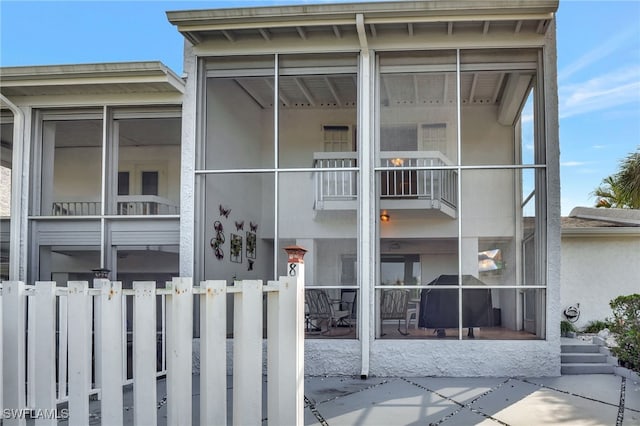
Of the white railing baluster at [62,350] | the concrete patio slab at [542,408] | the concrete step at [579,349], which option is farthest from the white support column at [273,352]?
the concrete step at [579,349]

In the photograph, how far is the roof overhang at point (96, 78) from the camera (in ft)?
25.3

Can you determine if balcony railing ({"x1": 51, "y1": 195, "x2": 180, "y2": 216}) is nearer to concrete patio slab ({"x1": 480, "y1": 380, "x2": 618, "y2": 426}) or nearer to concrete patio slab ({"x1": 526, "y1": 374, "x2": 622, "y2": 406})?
concrete patio slab ({"x1": 480, "y1": 380, "x2": 618, "y2": 426})

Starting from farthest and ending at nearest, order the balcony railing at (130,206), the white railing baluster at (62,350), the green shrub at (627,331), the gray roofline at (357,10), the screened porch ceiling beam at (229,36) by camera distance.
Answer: the balcony railing at (130,206) < the screened porch ceiling beam at (229,36) < the green shrub at (627,331) < the gray roofline at (357,10) < the white railing baluster at (62,350)

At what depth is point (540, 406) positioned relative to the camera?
19.8ft

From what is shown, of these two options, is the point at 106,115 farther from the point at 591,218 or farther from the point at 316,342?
the point at 591,218

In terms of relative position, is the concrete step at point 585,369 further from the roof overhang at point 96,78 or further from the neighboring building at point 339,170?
the roof overhang at point 96,78

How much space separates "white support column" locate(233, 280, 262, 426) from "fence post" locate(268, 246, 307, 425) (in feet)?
0.40

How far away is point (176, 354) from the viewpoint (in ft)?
11.8

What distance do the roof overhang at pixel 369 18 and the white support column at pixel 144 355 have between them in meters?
4.88

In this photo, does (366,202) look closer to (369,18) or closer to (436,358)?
(436,358)

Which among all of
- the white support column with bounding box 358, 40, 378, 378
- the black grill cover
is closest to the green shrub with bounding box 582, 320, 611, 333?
the black grill cover

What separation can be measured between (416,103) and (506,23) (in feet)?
5.20

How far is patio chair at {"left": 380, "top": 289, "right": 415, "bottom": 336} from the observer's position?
780 cm

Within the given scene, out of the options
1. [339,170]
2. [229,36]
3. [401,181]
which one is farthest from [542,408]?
[229,36]
